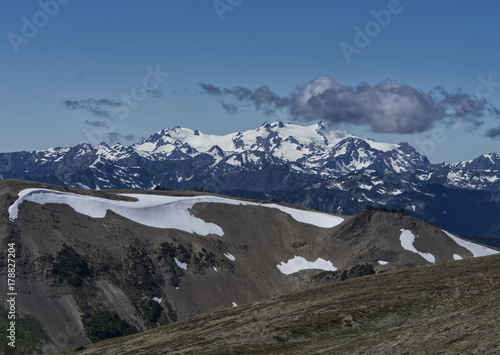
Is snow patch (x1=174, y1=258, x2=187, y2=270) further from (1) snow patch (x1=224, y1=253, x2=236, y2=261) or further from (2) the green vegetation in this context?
(2) the green vegetation

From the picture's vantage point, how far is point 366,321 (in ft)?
218

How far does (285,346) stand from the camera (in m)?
62.0

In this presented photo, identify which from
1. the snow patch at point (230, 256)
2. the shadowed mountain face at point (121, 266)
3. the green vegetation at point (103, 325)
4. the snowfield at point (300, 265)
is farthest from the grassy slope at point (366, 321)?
the snowfield at point (300, 265)

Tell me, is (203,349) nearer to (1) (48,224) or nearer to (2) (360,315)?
(2) (360,315)

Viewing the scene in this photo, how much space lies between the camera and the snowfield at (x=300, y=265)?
19338cm

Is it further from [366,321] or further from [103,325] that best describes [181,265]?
[366,321]

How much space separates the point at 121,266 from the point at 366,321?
110498mm

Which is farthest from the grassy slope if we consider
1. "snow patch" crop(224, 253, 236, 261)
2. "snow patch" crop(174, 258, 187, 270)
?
"snow patch" crop(224, 253, 236, 261)

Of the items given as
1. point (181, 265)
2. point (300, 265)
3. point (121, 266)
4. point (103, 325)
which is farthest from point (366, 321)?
point (300, 265)

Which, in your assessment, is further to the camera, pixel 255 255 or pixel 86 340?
pixel 255 255

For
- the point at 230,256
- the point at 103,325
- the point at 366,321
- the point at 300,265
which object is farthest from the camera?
the point at 300,265

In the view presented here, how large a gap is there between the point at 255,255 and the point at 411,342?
150359mm

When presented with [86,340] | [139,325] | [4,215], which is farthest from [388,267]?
[4,215]

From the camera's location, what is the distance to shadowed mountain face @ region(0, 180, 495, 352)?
14125 centimetres
